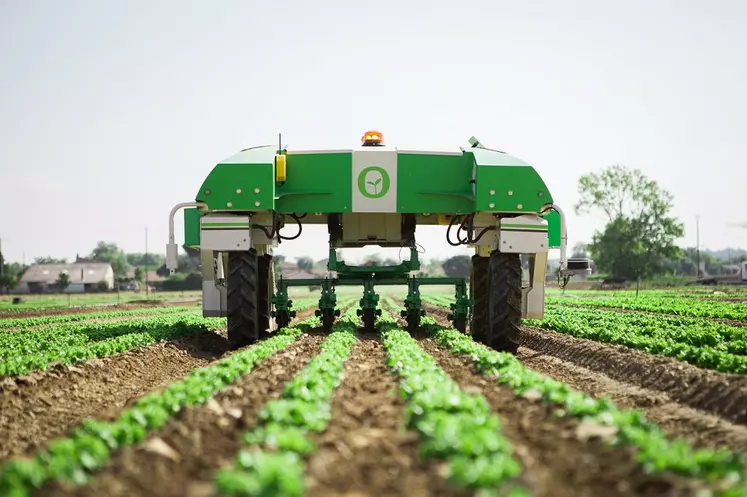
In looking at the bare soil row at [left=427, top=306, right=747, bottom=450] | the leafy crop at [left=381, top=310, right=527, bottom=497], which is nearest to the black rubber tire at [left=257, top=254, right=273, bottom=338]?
the bare soil row at [left=427, top=306, right=747, bottom=450]

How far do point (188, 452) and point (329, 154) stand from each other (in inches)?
312

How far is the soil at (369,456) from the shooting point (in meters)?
3.68

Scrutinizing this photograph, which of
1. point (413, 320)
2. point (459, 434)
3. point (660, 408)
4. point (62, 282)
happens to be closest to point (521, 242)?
point (413, 320)

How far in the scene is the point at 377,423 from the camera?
5270 mm

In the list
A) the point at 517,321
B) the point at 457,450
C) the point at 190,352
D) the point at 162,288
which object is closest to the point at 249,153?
the point at 190,352

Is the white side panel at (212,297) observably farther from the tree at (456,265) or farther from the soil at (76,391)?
the tree at (456,265)

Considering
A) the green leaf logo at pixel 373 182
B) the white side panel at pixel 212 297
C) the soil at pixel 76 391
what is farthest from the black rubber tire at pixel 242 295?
the green leaf logo at pixel 373 182

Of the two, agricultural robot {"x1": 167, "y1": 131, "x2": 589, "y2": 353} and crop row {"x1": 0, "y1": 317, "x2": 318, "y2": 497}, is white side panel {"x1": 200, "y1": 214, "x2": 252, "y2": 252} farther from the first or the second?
crop row {"x1": 0, "y1": 317, "x2": 318, "y2": 497}

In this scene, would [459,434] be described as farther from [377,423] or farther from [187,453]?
[187,453]

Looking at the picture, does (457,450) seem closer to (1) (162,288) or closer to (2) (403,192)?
(2) (403,192)

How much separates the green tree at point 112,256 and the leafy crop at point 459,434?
397 feet

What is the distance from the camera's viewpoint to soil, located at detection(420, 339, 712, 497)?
375cm

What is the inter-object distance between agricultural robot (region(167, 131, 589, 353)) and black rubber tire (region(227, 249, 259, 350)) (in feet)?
0.05

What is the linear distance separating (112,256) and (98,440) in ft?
462
